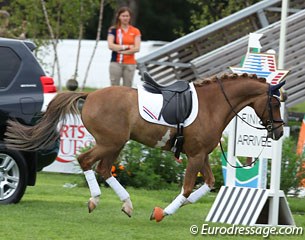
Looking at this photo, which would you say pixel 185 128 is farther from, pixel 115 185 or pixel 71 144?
pixel 71 144

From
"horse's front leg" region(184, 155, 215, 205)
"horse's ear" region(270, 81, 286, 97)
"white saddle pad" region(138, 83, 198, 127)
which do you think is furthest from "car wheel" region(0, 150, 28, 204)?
"horse's ear" region(270, 81, 286, 97)

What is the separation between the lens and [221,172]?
53.4 ft

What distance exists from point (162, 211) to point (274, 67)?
2.20 meters

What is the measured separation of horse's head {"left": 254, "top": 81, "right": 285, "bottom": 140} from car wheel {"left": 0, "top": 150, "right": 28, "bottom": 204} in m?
3.08

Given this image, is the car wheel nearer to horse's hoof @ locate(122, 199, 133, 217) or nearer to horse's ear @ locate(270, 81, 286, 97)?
horse's hoof @ locate(122, 199, 133, 217)

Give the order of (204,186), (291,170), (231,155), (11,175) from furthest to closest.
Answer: (291,170) → (11,175) → (231,155) → (204,186)

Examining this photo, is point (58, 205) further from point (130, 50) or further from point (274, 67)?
point (130, 50)

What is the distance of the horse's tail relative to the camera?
12.8 metres

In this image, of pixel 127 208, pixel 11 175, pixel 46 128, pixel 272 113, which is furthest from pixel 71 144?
pixel 272 113

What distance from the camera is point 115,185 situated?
12586mm

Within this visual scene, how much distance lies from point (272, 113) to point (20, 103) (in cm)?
329

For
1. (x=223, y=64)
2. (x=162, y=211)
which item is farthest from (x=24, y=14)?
(x=162, y=211)

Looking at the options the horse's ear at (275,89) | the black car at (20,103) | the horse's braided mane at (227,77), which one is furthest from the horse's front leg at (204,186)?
the black car at (20,103)

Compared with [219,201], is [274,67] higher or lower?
higher
